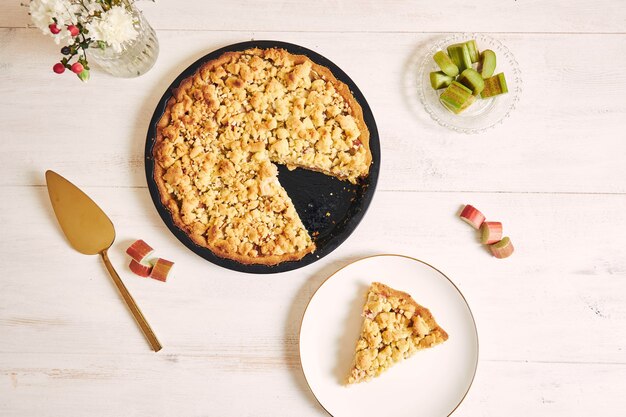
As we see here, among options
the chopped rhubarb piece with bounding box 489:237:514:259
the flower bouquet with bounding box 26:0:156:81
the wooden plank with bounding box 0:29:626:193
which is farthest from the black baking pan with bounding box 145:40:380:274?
the chopped rhubarb piece with bounding box 489:237:514:259

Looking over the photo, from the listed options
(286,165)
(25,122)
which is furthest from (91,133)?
(286,165)

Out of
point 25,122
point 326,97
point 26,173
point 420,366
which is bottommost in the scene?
point 420,366

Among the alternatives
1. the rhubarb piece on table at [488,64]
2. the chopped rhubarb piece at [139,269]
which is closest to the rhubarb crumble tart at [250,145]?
the chopped rhubarb piece at [139,269]

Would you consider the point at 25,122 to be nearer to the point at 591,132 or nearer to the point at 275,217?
the point at 275,217

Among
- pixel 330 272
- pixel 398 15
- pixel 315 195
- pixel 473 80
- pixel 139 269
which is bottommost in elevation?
pixel 139 269

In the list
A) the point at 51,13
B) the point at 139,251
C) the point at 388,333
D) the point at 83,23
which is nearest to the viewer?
the point at 51,13

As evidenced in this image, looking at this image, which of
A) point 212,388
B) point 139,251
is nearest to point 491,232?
point 212,388

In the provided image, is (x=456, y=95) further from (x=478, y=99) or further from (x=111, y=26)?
(x=111, y=26)
